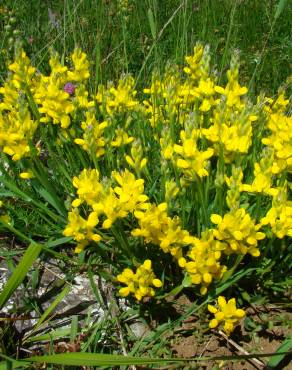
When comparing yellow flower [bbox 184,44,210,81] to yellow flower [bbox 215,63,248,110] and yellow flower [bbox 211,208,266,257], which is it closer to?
yellow flower [bbox 215,63,248,110]

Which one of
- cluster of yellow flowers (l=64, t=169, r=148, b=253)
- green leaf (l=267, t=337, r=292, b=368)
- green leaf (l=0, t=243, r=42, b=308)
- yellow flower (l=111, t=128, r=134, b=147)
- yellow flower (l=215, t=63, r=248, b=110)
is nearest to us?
green leaf (l=0, t=243, r=42, b=308)

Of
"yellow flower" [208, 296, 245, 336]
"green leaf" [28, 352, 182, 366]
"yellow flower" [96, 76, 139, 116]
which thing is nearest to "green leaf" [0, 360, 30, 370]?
"green leaf" [28, 352, 182, 366]

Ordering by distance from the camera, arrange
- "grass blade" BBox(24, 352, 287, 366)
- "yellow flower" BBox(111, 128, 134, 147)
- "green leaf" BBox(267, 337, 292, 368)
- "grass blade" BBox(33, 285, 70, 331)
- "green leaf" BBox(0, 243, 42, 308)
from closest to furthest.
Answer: "grass blade" BBox(24, 352, 287, 366) < "green leaf" BBox(0, 243, 42, 308) < "green leaf" BBox(267, 337, 292, 368) < "grass blade" BBox(33, 285, 70, 331) < "yellow flower" BBox(111, 128, 134, 147)

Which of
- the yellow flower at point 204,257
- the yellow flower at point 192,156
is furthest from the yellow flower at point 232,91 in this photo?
the yellow flower at point 204,257

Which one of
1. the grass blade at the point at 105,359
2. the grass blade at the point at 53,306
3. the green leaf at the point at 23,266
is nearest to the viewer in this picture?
the grass blade at the point at 105,359

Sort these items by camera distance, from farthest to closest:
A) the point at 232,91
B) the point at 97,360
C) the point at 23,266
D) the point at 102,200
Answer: the point at 232,91 → the point at 102,200 → the point at 23,266 → the point at 97,360

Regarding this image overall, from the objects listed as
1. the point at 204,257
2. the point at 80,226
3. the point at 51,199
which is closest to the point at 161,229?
the point at 204,257

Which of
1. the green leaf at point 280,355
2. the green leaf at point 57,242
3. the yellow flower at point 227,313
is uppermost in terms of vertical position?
the green leaf at point 57,242

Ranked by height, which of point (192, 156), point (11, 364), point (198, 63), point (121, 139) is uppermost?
point (198, 63)

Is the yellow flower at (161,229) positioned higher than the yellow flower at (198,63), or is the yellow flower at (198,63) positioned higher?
the yellow flower at (198,63)

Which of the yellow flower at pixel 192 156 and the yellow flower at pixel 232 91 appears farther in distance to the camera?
the yellow flower at pixel 232 91

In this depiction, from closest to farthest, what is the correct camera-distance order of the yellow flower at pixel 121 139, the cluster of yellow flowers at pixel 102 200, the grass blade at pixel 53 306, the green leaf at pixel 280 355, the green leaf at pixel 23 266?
the green leaf at pixel 23 266, the cluster of yellow flowers at pixel 102 200, the green leaf at pixel 280 355, the grass blade at pixel 53 306, the yellow flower at pixel 121 139

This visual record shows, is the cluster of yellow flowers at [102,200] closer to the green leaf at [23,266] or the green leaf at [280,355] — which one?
the green leaf at [23,266]

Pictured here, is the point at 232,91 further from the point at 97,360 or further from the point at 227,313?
the point at 97,360
